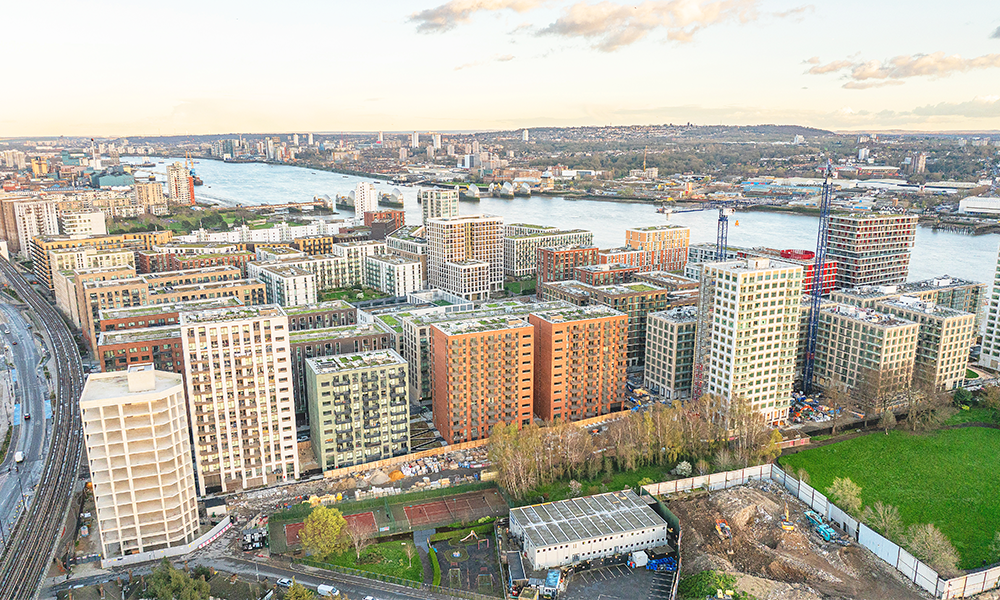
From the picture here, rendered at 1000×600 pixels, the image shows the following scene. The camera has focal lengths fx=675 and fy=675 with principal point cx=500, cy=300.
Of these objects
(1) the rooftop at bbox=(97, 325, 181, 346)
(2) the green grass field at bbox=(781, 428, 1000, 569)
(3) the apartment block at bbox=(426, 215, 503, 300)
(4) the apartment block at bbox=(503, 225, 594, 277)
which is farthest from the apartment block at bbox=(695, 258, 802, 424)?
(4) the apartment block at bbox=(503, 225, 594, 277)

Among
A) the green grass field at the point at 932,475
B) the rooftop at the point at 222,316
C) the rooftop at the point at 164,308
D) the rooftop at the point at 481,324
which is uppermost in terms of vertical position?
the rooftop at the point at 222,316

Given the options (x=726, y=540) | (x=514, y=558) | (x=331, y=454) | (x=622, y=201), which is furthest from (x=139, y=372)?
(x=622, y=201)

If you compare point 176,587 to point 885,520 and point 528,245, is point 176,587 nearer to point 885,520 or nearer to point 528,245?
→ point 885,520

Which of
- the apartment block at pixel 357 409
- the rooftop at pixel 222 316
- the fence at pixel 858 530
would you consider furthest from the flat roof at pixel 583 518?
the rooftop at pixel 222 316

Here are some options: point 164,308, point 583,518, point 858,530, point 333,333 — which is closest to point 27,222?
point 164,308

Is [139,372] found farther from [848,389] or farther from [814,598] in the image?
[848,389]

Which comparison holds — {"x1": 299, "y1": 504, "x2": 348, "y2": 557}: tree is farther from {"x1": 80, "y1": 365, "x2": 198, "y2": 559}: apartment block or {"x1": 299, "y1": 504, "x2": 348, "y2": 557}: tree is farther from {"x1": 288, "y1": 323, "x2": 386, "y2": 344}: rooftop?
{"x1": 288, "y1": 323, "x2": 386, "y2": 344}: rooftop

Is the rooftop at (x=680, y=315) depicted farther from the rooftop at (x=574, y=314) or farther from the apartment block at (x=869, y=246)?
the apartment block at (x=869, y=246)
